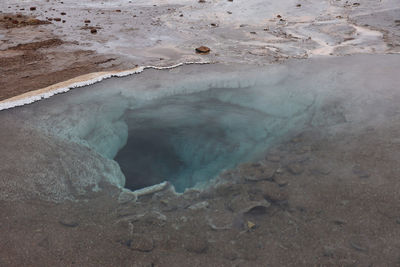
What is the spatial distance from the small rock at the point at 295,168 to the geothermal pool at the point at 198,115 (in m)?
0.55

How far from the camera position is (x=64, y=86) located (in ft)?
20.1

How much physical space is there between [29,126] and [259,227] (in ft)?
12.0

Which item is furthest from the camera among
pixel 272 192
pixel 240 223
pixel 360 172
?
pixel 360 172

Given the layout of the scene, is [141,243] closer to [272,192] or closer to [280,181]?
[272,192]

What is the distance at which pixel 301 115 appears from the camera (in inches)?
206

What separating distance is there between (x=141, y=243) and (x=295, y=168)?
6.83 ft

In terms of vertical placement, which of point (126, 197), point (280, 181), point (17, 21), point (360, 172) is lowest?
point (126, 197)

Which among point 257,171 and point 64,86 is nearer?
point 257,171

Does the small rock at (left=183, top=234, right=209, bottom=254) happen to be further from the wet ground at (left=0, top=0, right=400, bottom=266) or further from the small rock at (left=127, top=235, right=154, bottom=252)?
the small rock at (left=127, top=235, right=154, bottom=252)

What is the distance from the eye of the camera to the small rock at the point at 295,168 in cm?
389

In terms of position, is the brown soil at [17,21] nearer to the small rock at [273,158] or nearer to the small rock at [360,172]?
the small rock at [273,158]

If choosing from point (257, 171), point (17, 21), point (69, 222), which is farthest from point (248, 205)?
point (17, 21)

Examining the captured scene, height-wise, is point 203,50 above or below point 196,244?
above

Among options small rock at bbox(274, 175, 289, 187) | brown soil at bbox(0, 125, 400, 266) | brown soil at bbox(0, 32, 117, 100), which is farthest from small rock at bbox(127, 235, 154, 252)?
brown soil at bbox(0, 32, 117, 100)
